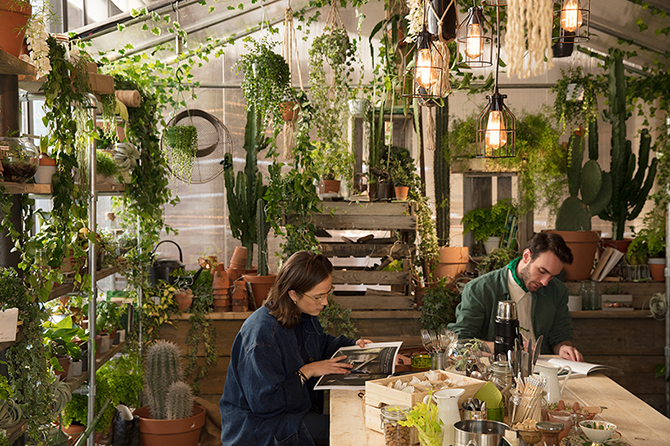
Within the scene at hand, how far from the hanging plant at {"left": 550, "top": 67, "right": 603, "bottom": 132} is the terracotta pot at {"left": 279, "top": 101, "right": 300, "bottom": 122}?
8.05 feet

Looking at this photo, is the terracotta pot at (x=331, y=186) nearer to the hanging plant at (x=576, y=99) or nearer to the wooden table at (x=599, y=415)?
the hanging plant at (x=576, y=99)

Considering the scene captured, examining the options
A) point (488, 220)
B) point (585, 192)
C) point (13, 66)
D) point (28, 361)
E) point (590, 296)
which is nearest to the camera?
point (13, 66)

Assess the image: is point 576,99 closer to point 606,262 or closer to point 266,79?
point 606,262

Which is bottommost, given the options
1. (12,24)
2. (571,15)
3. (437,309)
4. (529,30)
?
(437,309)

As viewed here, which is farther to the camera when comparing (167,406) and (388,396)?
(167,406)

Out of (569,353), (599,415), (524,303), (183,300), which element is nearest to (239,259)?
(183,300)

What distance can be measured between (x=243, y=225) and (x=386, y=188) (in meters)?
1.38

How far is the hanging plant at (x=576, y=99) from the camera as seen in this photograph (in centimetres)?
528

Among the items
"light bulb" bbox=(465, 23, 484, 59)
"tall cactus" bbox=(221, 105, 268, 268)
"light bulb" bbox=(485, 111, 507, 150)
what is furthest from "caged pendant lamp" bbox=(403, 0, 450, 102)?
"tall cactus" bbox=(221, 105, 268, 268)

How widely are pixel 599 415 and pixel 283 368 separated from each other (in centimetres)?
120

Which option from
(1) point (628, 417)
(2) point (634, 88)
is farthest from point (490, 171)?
(1) point (628, 417)

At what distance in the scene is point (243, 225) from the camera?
513 cm

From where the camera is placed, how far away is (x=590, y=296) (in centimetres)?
448

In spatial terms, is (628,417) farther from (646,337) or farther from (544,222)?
(544,222)
